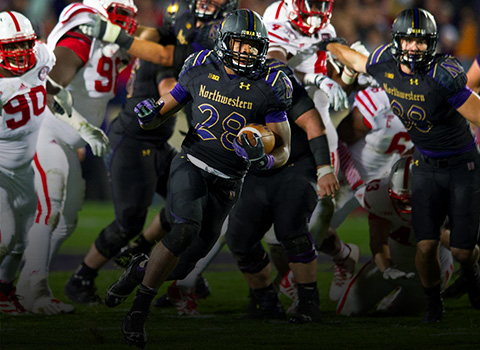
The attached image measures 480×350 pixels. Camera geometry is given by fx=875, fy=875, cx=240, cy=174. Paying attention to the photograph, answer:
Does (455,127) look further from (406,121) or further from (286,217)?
(286,217)

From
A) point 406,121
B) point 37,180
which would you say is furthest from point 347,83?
point 37,180

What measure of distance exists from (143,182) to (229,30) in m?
1.66

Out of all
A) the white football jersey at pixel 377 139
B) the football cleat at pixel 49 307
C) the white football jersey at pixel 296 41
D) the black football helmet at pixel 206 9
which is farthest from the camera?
the white football jersey at pixel 377 139

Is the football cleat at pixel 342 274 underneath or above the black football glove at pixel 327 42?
underneath

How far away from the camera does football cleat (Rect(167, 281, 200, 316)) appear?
5.23 m

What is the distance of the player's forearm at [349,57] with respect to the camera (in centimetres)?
547

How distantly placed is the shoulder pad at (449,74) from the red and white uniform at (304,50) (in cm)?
113

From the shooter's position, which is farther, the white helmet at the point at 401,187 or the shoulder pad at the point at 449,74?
the white helmet at the point at 401,187

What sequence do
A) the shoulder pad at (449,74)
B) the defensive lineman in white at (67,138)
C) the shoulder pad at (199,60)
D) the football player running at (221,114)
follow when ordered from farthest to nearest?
the defensive lineman in white at (67,138), the shoulder pad at (449,74), the shoulder pad at (199,60), the football player running at (221,114)

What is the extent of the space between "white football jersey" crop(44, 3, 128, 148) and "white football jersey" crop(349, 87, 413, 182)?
1.73 meters

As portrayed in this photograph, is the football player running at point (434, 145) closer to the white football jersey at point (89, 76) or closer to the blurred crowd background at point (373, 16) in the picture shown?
the white football jersey at point (89, 76)

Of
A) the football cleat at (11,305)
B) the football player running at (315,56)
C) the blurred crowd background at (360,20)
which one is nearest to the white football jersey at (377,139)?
the football player running at (315,56)

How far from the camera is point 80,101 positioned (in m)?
6.00

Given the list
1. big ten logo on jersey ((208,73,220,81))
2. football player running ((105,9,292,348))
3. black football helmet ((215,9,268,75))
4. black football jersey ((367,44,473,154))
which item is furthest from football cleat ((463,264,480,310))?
big ten logo on jersey ((208,73,220,81))
